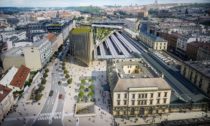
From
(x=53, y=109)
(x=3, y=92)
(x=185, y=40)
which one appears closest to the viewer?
(x=3, y=92)

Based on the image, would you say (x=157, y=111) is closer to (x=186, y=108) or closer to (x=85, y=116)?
(x=186, y=108)

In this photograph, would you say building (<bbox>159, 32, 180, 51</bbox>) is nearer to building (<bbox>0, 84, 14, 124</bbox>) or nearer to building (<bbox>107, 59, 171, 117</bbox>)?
building (<bbox>107, 59, 171, 117</bbox>)

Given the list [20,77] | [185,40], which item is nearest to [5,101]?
[20,77]

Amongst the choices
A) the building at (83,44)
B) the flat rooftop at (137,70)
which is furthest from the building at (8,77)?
the flat rooftop at (137,70)

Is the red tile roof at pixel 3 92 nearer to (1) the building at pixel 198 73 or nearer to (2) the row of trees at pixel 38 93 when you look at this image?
(2) the row of trees at pixel 38 93

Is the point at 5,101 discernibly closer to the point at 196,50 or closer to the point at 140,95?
the point at 140,95

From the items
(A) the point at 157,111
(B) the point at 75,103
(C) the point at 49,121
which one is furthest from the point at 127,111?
(C) the point at 49,121
